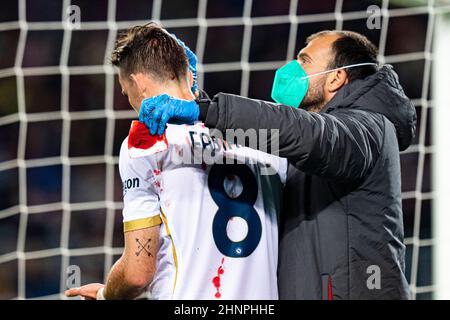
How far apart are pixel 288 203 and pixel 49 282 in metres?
2.11

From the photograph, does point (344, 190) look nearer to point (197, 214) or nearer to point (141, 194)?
point (197, 214)

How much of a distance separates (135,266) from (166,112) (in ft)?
1.44

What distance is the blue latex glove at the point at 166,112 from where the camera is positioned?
1887 mm

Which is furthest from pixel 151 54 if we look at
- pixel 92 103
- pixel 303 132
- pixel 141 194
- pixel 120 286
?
pixel 92 103

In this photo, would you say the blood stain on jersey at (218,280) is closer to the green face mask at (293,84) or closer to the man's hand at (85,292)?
the man's hand at (85,292)

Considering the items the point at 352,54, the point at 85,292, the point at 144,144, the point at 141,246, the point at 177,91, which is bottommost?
the point at 85,292

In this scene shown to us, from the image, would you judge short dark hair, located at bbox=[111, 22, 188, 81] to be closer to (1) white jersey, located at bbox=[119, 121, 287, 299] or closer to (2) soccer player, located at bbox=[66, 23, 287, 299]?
(2) soccer player, located at bbox=[66, 23, 287, 299]

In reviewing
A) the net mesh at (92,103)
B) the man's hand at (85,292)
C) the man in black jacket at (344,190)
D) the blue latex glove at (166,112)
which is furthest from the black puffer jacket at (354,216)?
the net mesh at (92,103)

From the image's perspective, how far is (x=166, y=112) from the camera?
1.89 meters

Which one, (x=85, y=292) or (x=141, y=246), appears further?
(x=85, y=292)

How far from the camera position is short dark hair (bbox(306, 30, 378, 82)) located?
98.7 inches

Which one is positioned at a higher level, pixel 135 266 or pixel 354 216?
pixel 354 216

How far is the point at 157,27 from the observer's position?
2.23 metres
